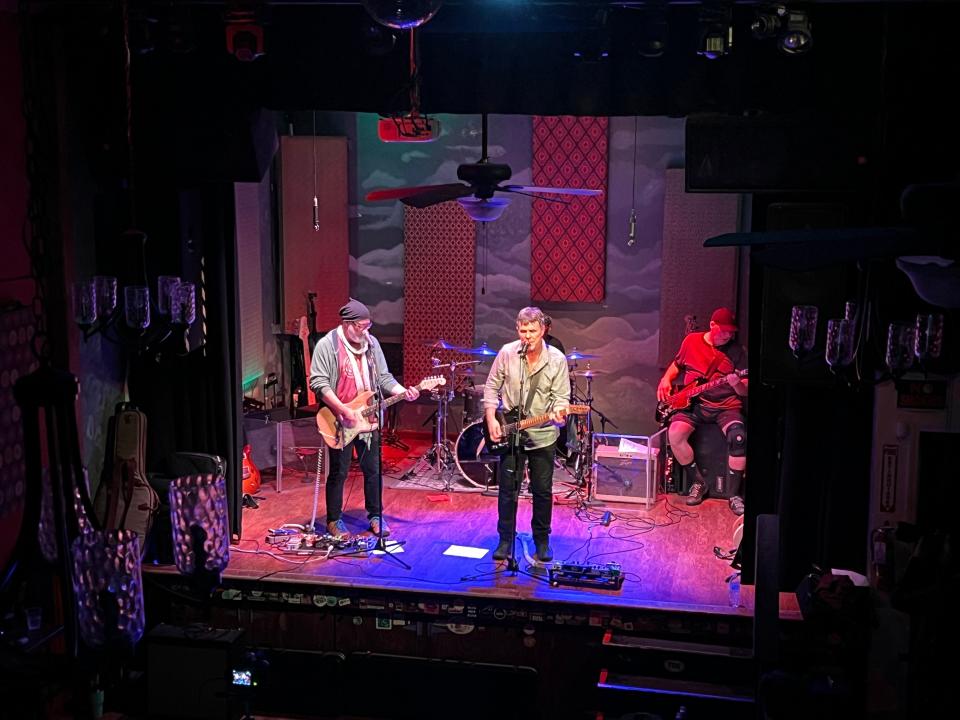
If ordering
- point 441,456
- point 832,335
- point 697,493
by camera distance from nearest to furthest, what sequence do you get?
point 832,335
point 697,493
point 441,456

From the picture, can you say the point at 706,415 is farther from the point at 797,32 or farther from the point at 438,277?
the point at 797,32

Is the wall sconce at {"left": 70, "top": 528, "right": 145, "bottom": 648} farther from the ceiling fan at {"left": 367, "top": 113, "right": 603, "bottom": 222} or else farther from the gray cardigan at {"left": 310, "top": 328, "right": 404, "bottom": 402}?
the gray cardigan at {"left": 310, "top": 328, "right": 404, "bottom": 402}

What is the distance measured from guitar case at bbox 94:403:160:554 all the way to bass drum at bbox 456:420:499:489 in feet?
8.93

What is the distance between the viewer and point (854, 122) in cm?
608

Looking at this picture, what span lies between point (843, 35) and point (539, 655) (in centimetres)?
→ 404

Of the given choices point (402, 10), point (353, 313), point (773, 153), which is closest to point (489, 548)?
point (353, 313)

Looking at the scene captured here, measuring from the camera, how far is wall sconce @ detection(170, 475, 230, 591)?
8.23 feet

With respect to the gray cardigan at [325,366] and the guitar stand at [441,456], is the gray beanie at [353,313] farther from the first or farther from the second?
the guitar stand at [441,456]

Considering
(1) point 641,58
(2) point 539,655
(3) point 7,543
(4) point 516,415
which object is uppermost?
(1) point 641,58

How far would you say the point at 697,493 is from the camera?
841 cm

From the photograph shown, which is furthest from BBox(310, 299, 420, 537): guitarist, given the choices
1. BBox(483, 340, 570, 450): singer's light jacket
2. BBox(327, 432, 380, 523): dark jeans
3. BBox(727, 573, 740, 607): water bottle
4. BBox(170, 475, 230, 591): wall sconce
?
BBox(170, 475, 230, 591): wall sconce

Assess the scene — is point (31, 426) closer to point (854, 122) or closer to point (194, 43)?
point (194, 43)

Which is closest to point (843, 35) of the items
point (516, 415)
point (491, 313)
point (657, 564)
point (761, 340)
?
point (761, 340)

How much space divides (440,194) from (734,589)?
9.84 ft
